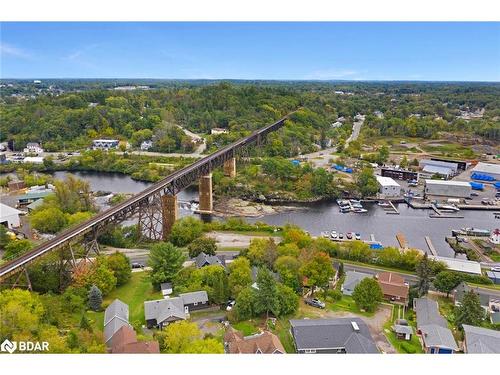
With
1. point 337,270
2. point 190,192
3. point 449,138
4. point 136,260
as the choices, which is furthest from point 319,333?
point 449,138

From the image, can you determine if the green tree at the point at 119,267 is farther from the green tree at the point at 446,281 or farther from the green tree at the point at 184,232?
the green tree at the point at 446,281

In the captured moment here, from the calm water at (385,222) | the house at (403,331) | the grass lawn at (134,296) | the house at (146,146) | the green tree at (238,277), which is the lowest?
the calm water at (385,222)

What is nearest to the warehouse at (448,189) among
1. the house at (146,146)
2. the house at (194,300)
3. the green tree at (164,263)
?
the green tree at (164,263)

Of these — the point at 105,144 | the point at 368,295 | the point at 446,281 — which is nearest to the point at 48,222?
the point at 368,295

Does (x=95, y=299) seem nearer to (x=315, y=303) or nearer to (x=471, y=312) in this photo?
(x=315, y=303)

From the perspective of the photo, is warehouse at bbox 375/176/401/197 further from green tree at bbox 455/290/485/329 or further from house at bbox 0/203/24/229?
house at bbox 0/203/24/229
